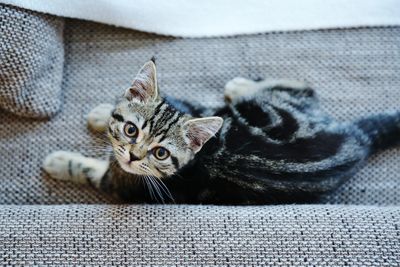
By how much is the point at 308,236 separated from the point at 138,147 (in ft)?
1.63

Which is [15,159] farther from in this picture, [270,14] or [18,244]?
[270,14]

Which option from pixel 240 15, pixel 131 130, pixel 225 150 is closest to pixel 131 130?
pixel 131 130

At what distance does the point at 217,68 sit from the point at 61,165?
24.2 inches

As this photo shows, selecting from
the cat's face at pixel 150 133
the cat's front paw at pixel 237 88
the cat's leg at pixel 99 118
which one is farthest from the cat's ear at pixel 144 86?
the cat's front paw at pixel 237 88

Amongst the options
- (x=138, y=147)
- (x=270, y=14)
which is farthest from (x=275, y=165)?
(x=270, y=14)

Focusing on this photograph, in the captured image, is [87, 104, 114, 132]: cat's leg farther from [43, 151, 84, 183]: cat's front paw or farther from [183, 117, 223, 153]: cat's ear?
[183, 117, 223, 153]: cat's ear

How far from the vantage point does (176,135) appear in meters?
1.27

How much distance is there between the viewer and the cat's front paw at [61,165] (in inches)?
57.4

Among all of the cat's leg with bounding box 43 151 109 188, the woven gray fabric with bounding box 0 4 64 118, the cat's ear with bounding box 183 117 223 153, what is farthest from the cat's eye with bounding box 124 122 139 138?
the woven gray fabric with bounding box 0 4 64 118

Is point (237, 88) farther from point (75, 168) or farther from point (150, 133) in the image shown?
point (75, 168)

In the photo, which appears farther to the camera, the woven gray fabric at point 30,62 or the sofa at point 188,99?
the woven gray fabric at point 30,62

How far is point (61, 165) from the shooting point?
1460 millimetres

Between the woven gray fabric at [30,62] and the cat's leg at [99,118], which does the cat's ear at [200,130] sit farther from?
the woven gray fabric at [30,62]

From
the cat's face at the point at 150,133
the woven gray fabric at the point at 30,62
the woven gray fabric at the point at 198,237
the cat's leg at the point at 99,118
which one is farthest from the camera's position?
the cat's leg at the point at 99,118
